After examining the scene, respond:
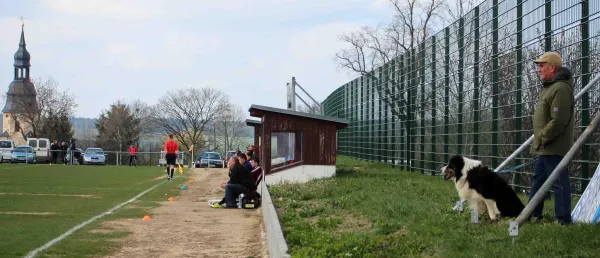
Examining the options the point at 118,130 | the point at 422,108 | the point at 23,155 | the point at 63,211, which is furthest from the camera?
the point at 118,130

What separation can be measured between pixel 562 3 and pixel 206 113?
95176mm

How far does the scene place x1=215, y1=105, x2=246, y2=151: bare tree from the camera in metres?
108

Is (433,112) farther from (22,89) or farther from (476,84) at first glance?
(22,89)

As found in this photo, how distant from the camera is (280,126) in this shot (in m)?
25.6

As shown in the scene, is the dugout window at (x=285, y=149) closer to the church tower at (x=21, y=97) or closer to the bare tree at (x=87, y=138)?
the church tower at (x=21, y=97)

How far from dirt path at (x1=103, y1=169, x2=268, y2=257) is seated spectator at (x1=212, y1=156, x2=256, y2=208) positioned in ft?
1.56

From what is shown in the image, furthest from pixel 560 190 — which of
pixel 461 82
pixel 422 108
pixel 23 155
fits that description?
pixel 23 155

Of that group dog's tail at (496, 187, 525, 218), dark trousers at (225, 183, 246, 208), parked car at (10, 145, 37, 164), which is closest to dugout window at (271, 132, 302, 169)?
dark trousers at (225, 183, 246, 208)

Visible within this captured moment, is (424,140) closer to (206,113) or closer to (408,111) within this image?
(408,111)

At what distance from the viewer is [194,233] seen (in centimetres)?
1296

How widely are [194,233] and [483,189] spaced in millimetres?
5573

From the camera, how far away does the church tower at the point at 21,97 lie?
276 feet

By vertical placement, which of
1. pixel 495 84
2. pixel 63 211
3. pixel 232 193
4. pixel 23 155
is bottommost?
pixel 63 211

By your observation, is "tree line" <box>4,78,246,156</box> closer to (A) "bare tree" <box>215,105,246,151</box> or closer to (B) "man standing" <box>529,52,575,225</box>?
(A) "bare tree" <box>215,105,246,151</box>
